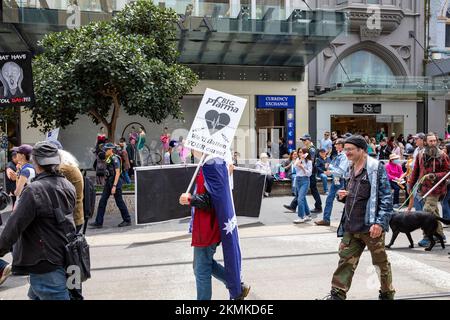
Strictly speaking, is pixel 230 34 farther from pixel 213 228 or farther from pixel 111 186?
pixel 213 228

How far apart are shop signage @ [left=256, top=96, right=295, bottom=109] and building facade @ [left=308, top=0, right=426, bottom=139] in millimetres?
1067

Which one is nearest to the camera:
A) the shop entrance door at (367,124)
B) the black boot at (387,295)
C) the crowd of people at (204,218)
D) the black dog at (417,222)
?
the crowd of people at (204,218)

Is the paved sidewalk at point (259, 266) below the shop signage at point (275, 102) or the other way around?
below

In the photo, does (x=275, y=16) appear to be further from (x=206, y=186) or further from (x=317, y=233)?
(x=206, y=186)

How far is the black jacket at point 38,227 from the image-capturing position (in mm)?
3619

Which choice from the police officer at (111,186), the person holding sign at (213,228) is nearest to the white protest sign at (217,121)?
the person holding sign at (213,228)

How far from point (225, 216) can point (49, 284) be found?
60.0 inches

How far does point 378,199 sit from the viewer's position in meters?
4.83

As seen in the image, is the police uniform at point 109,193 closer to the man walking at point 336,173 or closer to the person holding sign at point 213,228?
the man walking at point 336,173

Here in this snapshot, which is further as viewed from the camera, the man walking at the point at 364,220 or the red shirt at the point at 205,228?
the man walking at the point at 364,220

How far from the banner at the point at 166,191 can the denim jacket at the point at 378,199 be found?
544cm

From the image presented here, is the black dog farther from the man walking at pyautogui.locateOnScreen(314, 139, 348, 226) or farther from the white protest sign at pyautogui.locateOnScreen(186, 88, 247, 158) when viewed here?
the white protest sign at pyautogui.locateOnScreen(186, 88, 247, 158)

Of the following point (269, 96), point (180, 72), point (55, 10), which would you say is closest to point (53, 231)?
point (180, 72)

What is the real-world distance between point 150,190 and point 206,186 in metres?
5.41
